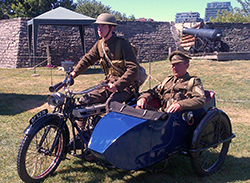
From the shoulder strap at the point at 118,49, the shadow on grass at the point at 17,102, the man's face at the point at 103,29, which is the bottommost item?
the shadow on grass at the point at 17,102

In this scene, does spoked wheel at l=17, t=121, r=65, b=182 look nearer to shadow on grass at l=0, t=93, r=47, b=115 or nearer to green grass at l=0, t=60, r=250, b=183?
green grass at l=0, t=60, r=250, b=183

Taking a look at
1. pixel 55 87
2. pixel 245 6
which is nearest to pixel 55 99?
pixel 55 87

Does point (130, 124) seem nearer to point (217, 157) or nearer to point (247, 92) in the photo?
point (217, 157)

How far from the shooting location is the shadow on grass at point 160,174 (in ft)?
11.1

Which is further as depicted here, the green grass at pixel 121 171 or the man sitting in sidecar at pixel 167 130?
the green grass at pixel 121 171

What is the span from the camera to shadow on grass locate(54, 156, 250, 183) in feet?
11.1

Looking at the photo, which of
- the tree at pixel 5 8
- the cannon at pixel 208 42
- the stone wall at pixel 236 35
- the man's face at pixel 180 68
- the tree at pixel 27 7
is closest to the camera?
the man's face at pixel 180 68

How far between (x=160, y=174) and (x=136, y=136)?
3.49 feet

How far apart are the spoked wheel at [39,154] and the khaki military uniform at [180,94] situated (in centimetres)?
124

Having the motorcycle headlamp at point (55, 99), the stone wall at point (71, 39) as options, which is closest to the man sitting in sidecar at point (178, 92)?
the motorcycle headlamp at point (55, 99)

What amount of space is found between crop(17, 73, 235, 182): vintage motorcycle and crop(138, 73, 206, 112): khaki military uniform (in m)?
0.14

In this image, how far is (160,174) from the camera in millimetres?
3518

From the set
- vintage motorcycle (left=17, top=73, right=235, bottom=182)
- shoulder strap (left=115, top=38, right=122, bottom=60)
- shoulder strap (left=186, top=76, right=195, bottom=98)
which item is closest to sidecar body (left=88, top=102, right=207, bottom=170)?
vintage motorcycle (left=17, top=73, right=235, bottom=182)

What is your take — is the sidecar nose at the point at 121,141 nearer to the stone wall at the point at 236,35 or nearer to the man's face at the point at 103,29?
the man's face at the point at 103,29
